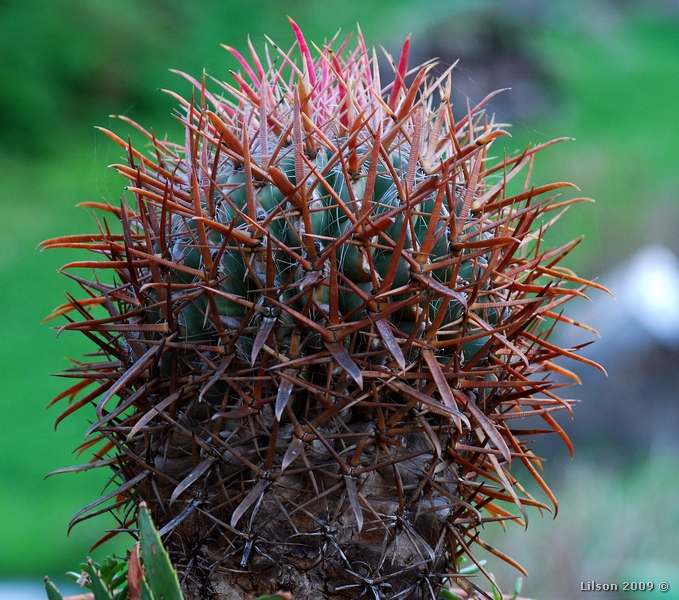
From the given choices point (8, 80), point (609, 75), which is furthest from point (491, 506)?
point (609, 75)

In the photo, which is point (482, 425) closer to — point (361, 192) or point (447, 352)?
point (447, 352)

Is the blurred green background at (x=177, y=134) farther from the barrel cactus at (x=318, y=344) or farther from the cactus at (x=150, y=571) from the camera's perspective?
the cactus at (x=150, y=571)

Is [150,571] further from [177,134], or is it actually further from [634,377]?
[177,134]

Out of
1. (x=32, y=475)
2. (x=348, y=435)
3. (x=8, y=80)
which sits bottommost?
(x=348, y=435)

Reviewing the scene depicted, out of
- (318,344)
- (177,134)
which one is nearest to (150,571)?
(318,344)

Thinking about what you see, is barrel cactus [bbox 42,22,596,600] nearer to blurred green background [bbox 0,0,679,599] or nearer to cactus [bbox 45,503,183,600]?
cactus [bbox 45,503,183,600]

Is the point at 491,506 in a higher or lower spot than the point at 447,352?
lower

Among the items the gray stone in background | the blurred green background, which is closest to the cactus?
the blurred green background
